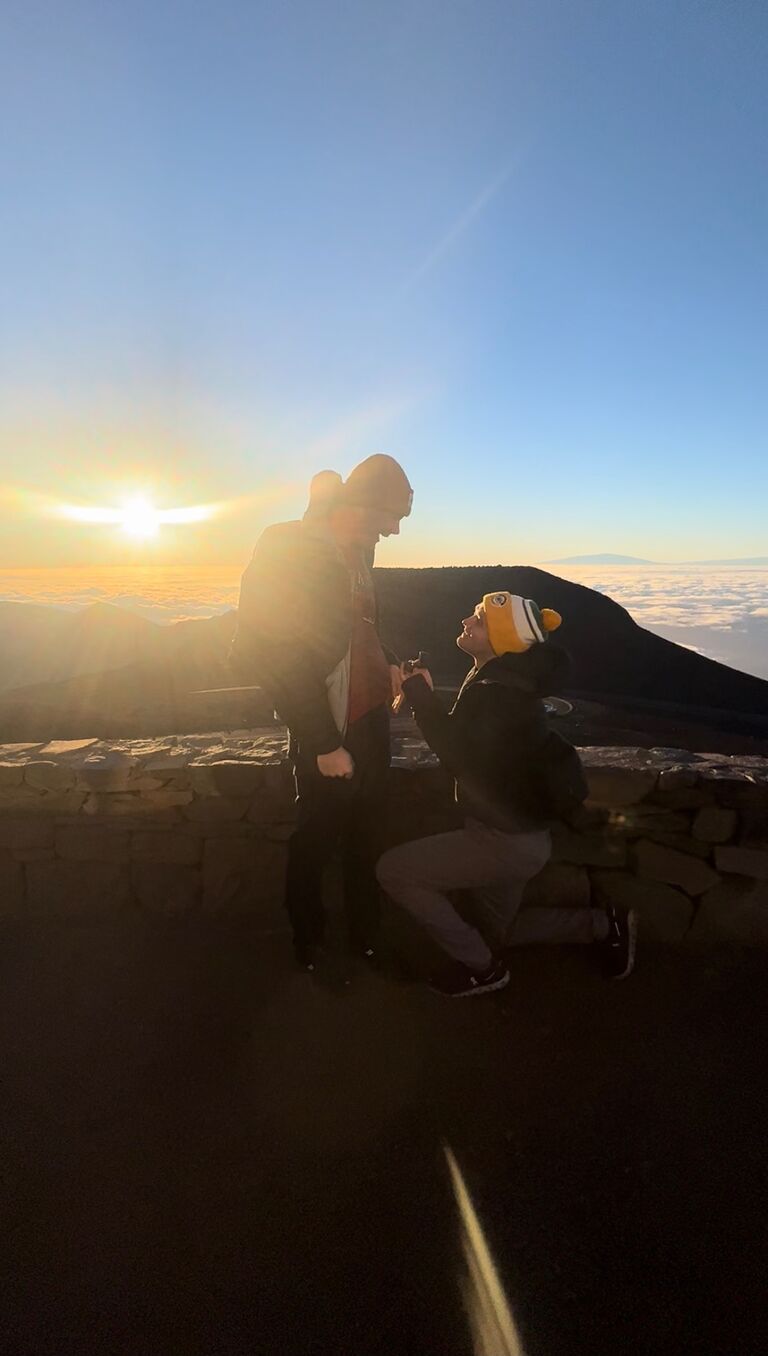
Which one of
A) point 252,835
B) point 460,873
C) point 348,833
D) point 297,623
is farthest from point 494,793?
point 252,835

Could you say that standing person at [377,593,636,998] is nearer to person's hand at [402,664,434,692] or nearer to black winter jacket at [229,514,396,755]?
person's hand at [402,664,434,692]

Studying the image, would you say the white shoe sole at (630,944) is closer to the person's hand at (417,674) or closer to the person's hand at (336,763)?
the person's hand at (417,674)

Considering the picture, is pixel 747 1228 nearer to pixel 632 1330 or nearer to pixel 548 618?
pixel 632 1330

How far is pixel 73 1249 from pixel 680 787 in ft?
9.05

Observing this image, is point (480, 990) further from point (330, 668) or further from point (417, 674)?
point (330, 668)

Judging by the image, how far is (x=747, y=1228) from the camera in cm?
208

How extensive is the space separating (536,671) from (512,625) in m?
0.19

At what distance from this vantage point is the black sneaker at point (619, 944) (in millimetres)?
3139

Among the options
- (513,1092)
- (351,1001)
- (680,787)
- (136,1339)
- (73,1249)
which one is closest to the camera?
(136,1339)

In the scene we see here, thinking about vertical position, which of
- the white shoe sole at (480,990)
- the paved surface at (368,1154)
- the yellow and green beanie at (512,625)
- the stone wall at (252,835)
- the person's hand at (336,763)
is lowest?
the paved surface at (368,1154)

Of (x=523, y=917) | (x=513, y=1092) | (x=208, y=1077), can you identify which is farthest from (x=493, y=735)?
(x=208, y=1077)

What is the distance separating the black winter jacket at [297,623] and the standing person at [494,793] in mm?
414

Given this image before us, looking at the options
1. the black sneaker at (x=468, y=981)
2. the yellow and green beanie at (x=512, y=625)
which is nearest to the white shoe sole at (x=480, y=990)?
the black sneaker at (x=468, y=981)

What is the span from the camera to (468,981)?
118 inches
